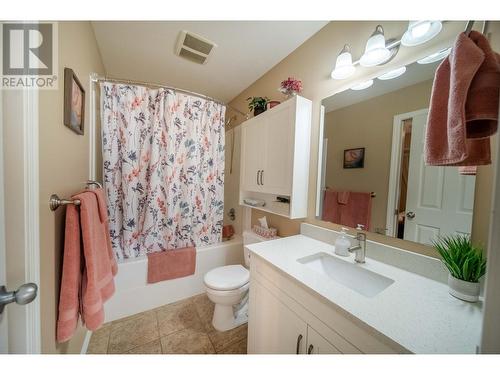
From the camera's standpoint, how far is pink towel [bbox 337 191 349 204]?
1.25 metres

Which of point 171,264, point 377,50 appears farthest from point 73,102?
point 377,50

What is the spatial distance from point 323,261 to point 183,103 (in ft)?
6.17

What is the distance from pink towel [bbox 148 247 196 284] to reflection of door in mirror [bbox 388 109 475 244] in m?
1.78

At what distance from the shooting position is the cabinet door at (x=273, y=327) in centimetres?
82

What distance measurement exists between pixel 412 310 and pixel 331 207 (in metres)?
0.74

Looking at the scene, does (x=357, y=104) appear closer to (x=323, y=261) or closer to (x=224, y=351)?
(x=323, y=261)

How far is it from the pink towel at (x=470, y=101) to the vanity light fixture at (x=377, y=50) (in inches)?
17.4

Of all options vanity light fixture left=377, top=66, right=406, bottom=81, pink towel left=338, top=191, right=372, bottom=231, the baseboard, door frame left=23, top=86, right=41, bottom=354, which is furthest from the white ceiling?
the baseboard

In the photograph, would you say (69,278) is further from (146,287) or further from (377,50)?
(377,50)

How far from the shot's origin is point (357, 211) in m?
1.18

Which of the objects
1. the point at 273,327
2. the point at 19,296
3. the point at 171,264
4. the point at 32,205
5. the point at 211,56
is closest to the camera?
the point at 19,296

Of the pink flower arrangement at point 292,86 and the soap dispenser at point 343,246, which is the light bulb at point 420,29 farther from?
the soap dispenser at point 343,246

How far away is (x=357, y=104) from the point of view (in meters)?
1.19
